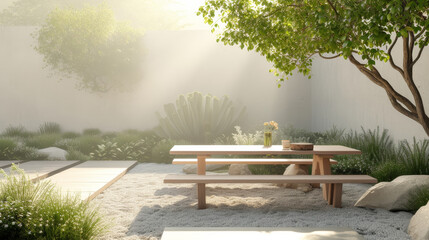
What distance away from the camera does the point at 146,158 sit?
8.59 metres

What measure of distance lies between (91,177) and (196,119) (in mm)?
3586

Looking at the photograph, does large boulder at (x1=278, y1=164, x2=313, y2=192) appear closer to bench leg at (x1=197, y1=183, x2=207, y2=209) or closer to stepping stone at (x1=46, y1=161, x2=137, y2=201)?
bench leg at (x1=197, y1=183, x2=207, y2=209)

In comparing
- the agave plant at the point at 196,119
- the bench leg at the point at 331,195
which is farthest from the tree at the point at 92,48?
the bench leg at the point at 331,195

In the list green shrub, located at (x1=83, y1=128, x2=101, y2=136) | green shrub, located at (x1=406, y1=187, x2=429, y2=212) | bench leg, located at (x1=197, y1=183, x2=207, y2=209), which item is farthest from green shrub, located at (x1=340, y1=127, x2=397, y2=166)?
green shrub, located at (x1=83, y1=128, x2=101, y2=136)

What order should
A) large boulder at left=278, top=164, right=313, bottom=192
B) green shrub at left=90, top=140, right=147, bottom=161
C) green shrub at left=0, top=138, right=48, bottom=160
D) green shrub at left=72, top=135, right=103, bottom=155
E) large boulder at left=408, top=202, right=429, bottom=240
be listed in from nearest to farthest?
large boulder at left=408, top=202, right=429, bottom=240, large boulder at left=278, top=164, right=313, bottom=192, green shrub at left=0, top=138, right=48, bottom=160, green shrub at left=90, top=140, right=147, bottom=161, green shrub at left=72, top=135, right=103, bottom=155

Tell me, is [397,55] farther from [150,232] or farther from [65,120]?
[65,120]

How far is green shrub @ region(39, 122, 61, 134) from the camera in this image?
428 inches

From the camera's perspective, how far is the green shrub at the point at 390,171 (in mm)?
5219

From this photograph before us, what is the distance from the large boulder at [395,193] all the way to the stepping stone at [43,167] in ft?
14.6

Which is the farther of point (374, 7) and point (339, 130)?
point (339, 130)

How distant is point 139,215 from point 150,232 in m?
0.60

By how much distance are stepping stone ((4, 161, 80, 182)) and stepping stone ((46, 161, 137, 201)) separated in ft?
0.60

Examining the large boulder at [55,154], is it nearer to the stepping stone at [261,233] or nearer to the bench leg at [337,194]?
the stepping stone at [261,233]

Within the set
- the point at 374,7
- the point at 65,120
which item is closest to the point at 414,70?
the point at 374,7
